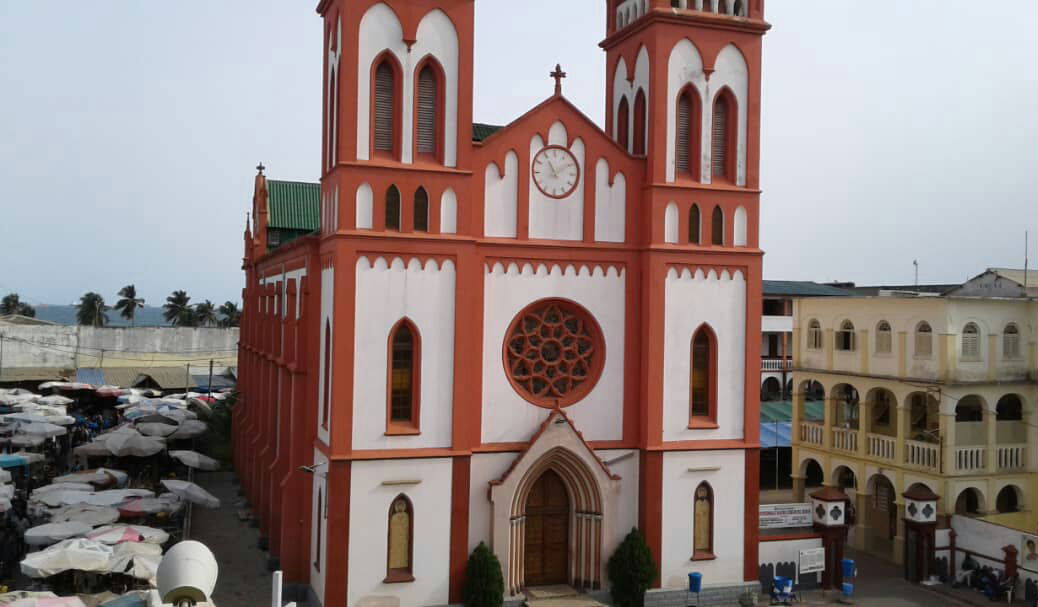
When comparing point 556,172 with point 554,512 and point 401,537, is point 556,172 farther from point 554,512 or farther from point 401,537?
point 401,537

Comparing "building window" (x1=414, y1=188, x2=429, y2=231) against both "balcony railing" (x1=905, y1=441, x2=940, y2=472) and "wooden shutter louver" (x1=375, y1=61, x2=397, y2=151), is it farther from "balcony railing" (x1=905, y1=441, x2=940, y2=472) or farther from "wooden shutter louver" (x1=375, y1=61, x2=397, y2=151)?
"balcony railing" (x1=905, y1=441, x2=940, y2=472)

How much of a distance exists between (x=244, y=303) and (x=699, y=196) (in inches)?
1053

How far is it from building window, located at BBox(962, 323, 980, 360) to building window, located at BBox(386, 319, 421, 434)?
Answer: 54.8 feet

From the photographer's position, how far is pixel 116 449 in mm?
33719

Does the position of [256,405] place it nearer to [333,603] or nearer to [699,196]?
[333,603]

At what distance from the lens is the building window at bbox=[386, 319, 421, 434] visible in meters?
20.9

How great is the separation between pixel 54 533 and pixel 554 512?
1206 centimetres

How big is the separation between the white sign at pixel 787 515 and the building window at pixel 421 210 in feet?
39.6

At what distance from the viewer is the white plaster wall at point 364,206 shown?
20.5 meters

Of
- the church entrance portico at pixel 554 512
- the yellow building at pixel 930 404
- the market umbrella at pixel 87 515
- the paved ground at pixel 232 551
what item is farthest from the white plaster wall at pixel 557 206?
the market umbrella at pixel 87 515

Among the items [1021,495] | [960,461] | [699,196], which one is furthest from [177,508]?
[1021,495]

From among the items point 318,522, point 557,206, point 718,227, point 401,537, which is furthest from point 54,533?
point 718,227

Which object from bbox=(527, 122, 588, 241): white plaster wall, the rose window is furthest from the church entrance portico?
bbox=(527, 122, 588, 241): white plaster wall

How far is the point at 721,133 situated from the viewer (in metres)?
23.6
